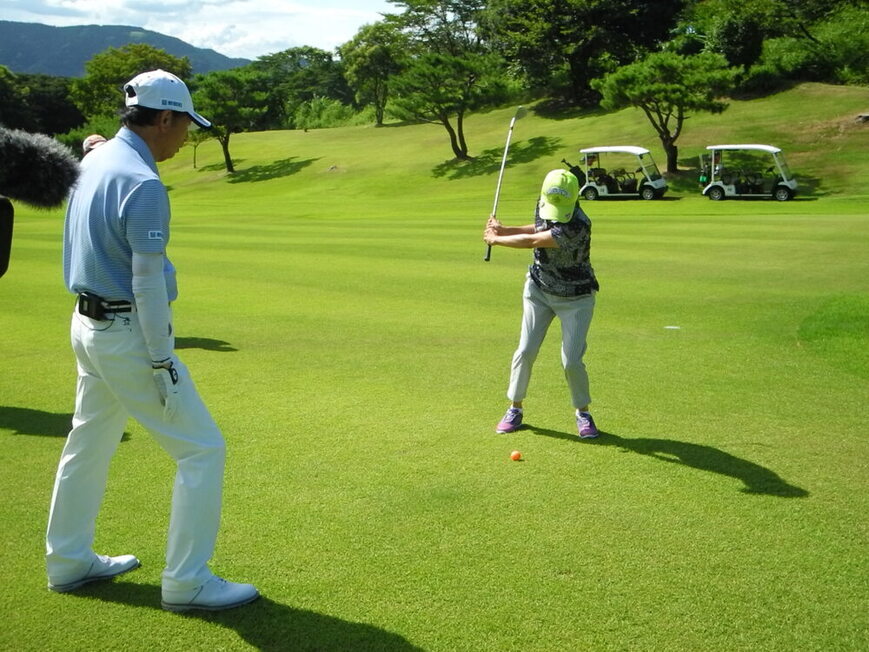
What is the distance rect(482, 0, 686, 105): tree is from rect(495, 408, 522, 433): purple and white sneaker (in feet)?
191

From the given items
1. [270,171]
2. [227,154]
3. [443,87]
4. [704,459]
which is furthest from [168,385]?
[227,154]

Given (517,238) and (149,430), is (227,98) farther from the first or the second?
(149,430)

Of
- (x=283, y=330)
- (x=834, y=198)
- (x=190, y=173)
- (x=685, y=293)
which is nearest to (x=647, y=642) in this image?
(x=283, y=330)

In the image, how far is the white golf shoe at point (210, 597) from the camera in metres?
4.05

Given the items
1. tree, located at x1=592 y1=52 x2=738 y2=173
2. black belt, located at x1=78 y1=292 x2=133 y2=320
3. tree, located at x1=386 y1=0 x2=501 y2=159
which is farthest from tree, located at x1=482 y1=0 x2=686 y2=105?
black belt, located at x1=78 y1=292 x2=133 y2=320

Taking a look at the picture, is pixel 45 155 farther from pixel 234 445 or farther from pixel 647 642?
pixel 647 642

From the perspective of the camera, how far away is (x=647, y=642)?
382 centimetres

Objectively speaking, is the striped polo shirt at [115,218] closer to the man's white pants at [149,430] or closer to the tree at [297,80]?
the man's white pants at [149,430]

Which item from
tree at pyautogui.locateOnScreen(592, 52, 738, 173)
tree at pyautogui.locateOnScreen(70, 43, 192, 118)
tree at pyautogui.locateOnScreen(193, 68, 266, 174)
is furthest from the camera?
tree at pyautogui.locateOnScreen(70, 43, 192, 118)

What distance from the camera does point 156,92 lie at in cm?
386

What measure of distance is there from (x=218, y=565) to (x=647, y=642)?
2.23m

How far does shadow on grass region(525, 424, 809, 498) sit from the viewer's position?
5617mm

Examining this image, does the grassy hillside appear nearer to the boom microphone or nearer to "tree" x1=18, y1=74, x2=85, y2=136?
"tree" x1=18, y1=74, x2=85, y2=136

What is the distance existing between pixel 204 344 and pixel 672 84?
36008mm
